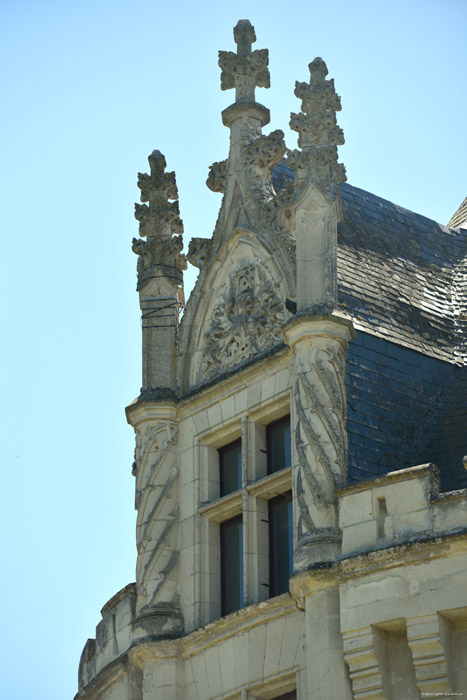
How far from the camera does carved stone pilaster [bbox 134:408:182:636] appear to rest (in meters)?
22.2

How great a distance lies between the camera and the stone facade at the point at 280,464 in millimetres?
19672

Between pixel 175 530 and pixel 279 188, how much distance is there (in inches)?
190

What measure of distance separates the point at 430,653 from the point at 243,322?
5253mm

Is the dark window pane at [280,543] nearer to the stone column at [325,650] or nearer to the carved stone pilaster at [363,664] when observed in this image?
the stone column at [325,650]

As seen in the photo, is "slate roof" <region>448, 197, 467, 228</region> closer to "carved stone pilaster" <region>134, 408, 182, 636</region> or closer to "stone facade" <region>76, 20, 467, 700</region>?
"stone facade" <region>76, 20, 467, 700</region>

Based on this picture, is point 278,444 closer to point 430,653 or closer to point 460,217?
point 430,653

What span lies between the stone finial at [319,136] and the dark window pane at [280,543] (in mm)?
3529

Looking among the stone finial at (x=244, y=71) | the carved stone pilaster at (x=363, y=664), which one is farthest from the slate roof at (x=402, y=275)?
the carved stone pilaster at (x=363, y=664)

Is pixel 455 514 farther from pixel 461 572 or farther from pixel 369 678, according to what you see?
pixel 369 678

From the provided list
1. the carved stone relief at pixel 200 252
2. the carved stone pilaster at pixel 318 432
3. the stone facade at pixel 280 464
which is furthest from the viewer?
the carved stone relief at pixel 200 252

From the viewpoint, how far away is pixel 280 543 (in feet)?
71.7

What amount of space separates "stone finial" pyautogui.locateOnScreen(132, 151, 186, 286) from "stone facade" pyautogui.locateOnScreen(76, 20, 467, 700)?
0.02 m

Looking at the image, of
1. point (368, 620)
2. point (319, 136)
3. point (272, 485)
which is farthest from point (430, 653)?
point (319, 136)

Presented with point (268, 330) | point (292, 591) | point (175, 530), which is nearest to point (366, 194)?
point (268, 330)
